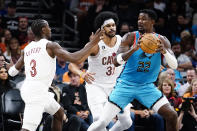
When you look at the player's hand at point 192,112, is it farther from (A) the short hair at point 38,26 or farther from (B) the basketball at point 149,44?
(A) the short hair at point 38,26

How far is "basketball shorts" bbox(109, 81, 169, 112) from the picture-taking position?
719cm

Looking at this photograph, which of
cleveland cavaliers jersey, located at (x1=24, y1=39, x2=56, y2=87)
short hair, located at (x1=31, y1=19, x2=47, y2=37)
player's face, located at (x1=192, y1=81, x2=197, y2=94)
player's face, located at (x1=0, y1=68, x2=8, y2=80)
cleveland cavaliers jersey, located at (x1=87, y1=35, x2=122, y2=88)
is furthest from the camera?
player's face, located at (x1=192, y1=81, x2=197, y2=94)

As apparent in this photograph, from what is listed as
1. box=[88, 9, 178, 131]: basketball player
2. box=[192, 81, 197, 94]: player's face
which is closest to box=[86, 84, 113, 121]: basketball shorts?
box=[88, 9, 178, 131]: basketball player

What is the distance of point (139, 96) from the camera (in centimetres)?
723

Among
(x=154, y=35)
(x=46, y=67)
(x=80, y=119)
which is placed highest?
(x=154, y=35)

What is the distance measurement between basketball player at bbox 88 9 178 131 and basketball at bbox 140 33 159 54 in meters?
0.35

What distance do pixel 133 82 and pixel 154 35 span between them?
2.74 ft

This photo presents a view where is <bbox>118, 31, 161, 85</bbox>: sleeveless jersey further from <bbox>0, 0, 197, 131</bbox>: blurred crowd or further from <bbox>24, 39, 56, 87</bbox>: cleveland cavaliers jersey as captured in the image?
<bbox>24, 39, 56, 87</bbox>: cleveland cavaliers jersey

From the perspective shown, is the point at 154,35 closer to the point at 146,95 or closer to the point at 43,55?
the point at 146,95

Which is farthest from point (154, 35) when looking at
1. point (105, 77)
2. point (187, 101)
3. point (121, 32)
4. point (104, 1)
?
point (104, 1)

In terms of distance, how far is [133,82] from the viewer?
727cm

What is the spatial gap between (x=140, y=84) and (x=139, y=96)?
0.18 metres

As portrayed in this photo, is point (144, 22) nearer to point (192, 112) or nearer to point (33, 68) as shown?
point (33, 68)

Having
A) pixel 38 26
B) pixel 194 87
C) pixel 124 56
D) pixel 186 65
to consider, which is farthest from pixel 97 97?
pixel 186 65
